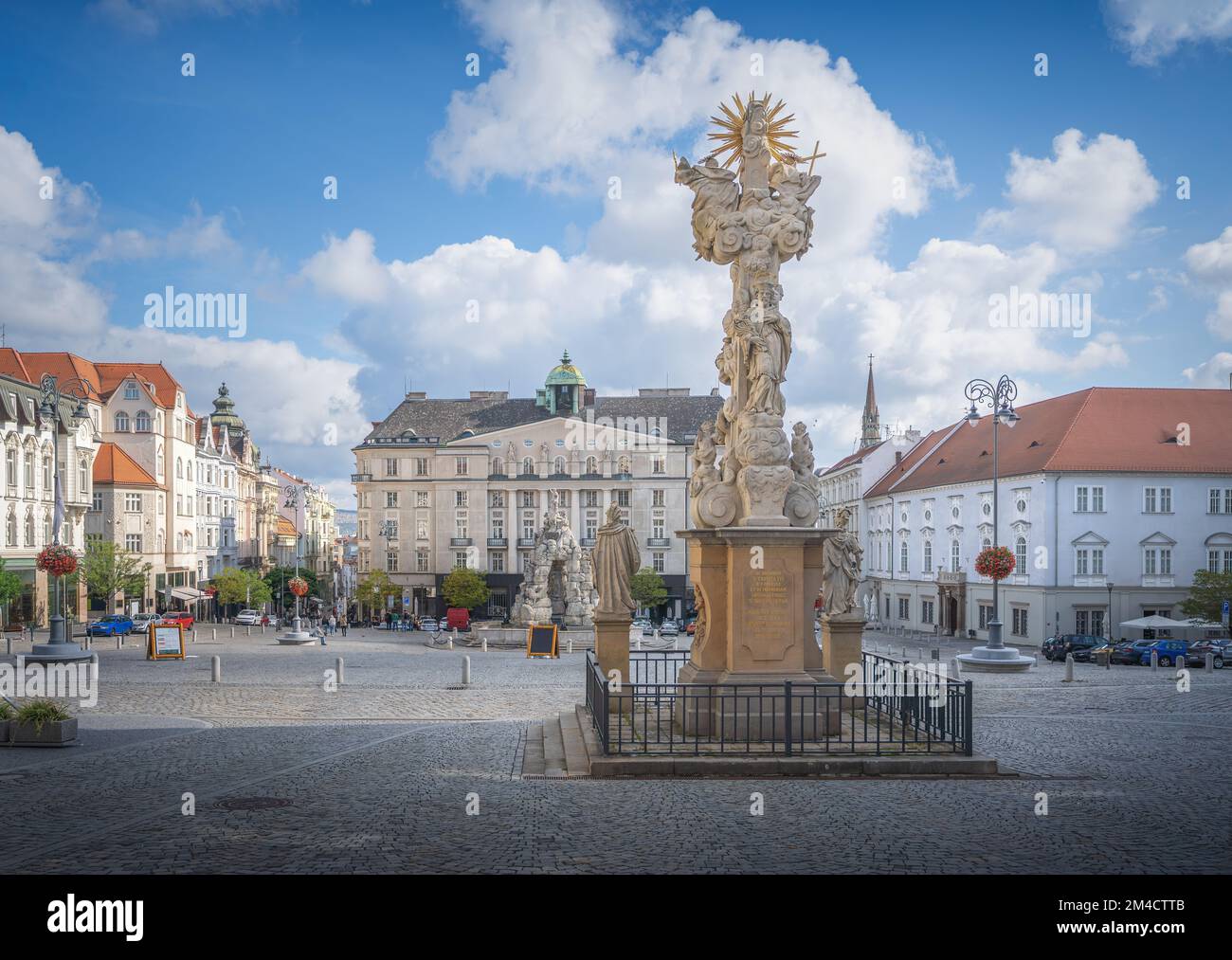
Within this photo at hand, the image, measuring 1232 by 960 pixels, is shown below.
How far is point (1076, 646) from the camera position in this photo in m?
38.0

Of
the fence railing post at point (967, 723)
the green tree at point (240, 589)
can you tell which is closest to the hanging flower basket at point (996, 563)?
the fence railing post at point (967, 723)

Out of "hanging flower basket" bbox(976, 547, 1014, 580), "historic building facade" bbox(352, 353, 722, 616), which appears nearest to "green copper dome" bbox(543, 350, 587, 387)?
"historic building facade" bbox(352, 353, 722, 616)

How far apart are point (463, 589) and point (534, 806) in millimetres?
63383

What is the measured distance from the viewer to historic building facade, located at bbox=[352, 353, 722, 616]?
80.4 m

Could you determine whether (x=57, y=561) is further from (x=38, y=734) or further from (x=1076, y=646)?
(x=1076, y=646)

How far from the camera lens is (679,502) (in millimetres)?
79812

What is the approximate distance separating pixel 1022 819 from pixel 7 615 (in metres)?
54.0

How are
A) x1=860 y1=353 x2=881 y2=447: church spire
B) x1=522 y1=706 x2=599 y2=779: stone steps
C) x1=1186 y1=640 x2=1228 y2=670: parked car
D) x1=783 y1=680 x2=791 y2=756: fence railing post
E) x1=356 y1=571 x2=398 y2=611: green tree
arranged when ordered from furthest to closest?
x1=860 y1=353 x2=881 y2=447: church spire < x1=356 y1=571 x2=398 y2=611: green tree < x1=1186 y1=640 x2=1228 y2=670: parked car < x1=522 y1=706 x2=599 y2=779: stone steps < x1=783 y1=680 x2=791 y2=756: fence railing post

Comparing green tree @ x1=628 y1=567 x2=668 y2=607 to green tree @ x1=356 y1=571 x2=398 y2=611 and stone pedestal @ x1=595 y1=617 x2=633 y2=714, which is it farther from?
stone pedestal @ x1=595 y1=617 x2=633 y2=714

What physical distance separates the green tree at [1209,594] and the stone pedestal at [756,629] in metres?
37.3

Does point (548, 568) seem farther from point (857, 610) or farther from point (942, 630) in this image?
point (857, 610)

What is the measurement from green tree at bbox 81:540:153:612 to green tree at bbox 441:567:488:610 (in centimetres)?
2025

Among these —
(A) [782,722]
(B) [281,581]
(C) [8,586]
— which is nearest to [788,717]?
(A) [782,722]

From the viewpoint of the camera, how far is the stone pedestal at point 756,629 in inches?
553
